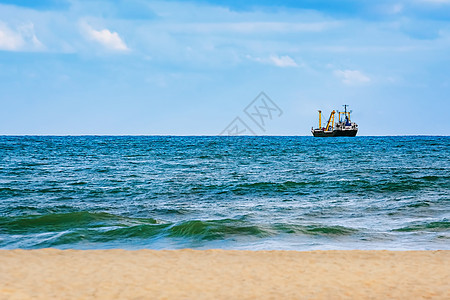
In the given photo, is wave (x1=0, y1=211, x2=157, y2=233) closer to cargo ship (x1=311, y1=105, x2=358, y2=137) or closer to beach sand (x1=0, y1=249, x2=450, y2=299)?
beach sand (x1=0, y1=249, x2=450, y2=299)

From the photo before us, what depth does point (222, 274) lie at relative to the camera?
913cm

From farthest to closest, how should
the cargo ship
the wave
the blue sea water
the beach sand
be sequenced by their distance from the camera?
the cargo ship < the wave < the blue sea water < the beach sand

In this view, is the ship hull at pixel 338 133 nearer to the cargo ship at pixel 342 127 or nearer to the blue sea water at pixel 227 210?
the cargo ship at pixel 342 127

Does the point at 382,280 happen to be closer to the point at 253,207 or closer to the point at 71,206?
the point at 253,207

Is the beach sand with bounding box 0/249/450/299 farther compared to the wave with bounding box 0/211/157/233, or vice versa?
the wave with bounding box 0/211/157/233

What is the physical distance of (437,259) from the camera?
10.2m

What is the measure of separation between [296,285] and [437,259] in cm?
378

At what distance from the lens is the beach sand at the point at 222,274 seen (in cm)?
790

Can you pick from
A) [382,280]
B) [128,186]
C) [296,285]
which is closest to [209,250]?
[296,285]

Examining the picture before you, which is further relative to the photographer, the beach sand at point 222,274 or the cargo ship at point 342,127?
the cargo ship at point 342,127

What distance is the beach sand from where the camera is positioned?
311 inches

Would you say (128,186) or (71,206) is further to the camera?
(128,186)

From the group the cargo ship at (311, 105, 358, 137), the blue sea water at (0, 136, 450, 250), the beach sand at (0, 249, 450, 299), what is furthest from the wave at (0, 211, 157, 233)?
the cargo ship at (311, 105, 358, 137)

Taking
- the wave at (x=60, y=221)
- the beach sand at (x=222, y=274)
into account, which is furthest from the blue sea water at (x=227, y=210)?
the beach sand at (x=222, y=274)
